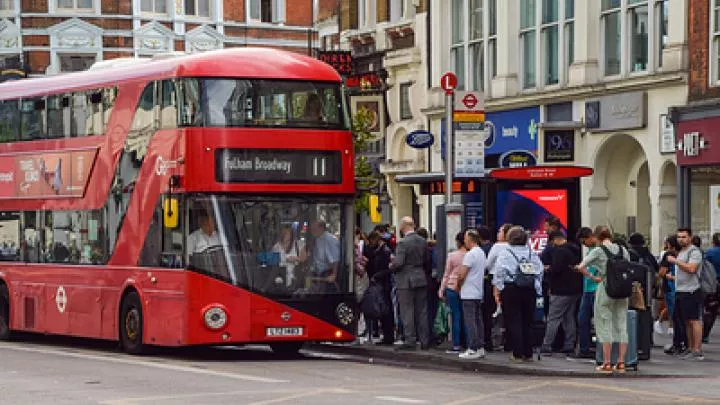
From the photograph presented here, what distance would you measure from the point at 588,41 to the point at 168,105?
15427 millimetres

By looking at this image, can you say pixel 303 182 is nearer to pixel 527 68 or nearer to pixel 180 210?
pixel 180 210

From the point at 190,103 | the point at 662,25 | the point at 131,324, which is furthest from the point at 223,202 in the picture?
the point at 662,25

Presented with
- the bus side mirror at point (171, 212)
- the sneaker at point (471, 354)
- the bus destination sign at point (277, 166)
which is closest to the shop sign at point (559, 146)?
the bus destination sign at point (277, 166)

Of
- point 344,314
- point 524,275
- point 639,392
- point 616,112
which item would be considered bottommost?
point 639,392

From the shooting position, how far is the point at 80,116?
84.8 feet

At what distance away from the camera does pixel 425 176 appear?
26984mm

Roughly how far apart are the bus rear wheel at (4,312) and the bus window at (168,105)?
6459 mm

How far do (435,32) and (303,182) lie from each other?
856 inches

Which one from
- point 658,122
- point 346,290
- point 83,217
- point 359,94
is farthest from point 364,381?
point 359,94

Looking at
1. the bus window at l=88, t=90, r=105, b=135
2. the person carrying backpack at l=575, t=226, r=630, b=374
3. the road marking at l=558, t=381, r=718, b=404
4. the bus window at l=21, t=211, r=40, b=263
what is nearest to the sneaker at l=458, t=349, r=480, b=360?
the person carrying backpack at l=575, t=226, r=630, b=374

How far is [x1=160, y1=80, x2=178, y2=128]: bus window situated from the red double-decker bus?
32mm

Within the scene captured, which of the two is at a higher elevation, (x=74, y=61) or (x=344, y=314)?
(x=74, y=61)

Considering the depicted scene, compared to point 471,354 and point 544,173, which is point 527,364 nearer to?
point 471,354

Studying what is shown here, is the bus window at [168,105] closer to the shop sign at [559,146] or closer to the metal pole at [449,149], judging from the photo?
the metal pole at [449,149]
